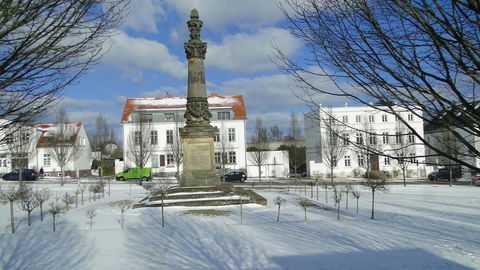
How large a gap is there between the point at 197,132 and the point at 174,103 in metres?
31.2

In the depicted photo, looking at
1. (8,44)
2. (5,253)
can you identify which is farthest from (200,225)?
(8,44)

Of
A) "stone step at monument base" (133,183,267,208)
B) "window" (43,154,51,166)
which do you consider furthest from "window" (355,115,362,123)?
"window" (43,154,51,166)

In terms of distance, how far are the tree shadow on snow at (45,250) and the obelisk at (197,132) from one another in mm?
7094

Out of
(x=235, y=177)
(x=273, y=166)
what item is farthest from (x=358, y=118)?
(x=235, y=177)

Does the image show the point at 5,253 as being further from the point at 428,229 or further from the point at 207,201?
the point at 428,229

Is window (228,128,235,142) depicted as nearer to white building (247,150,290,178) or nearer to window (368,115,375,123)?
white building (247,150,290,178)

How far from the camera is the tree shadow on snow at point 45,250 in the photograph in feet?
25.7

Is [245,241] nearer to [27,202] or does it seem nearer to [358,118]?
[27,202]

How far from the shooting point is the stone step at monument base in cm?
1551

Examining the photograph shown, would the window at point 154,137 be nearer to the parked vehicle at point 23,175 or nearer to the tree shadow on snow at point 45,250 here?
the parked vehicle at point 23,175

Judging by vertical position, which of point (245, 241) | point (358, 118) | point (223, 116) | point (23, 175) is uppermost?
point (223, 116)

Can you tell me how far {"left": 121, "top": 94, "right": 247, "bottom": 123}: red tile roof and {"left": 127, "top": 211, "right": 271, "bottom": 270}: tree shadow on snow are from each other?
35.8m

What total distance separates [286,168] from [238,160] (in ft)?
21.1

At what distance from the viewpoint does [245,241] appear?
946 centimetres
